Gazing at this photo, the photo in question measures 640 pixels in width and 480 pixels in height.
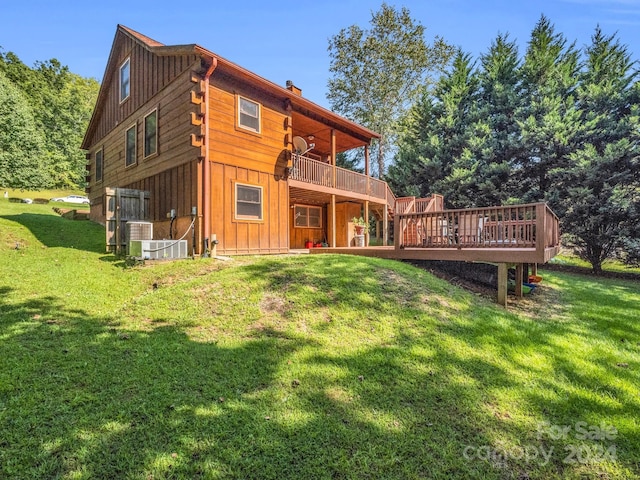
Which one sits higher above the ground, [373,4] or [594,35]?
[373,4]

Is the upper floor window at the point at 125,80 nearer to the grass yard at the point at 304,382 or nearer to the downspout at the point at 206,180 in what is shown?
the downspout at the point at 206,180

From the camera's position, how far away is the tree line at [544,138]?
14094 millimetres

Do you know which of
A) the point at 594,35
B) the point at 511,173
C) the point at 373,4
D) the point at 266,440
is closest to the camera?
the point at 266,440

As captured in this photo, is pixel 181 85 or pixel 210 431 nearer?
pixel 210 431

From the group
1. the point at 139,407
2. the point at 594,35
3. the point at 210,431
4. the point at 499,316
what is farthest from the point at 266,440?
the point at 594,35

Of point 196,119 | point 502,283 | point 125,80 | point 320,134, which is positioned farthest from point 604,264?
point 125,80

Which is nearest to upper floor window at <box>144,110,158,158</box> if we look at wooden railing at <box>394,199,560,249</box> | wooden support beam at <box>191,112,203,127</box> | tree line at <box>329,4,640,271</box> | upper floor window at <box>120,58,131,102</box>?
upper floor window at <box>120,58,131,102</box>

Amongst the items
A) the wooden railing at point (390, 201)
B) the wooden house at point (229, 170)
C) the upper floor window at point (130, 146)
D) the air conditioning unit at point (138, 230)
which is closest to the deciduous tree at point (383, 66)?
the wooden railing at point (390, 201)

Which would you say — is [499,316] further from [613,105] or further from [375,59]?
[375,59]

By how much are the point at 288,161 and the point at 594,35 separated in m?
16.8

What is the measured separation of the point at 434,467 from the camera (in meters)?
2.52

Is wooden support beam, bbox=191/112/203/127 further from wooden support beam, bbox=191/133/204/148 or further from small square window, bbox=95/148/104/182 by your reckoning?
small square window, bbox=95/148/104/182

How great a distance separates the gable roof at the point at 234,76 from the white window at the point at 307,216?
13.1 feet

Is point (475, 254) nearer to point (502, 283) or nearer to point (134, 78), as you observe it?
point (502, 283)
